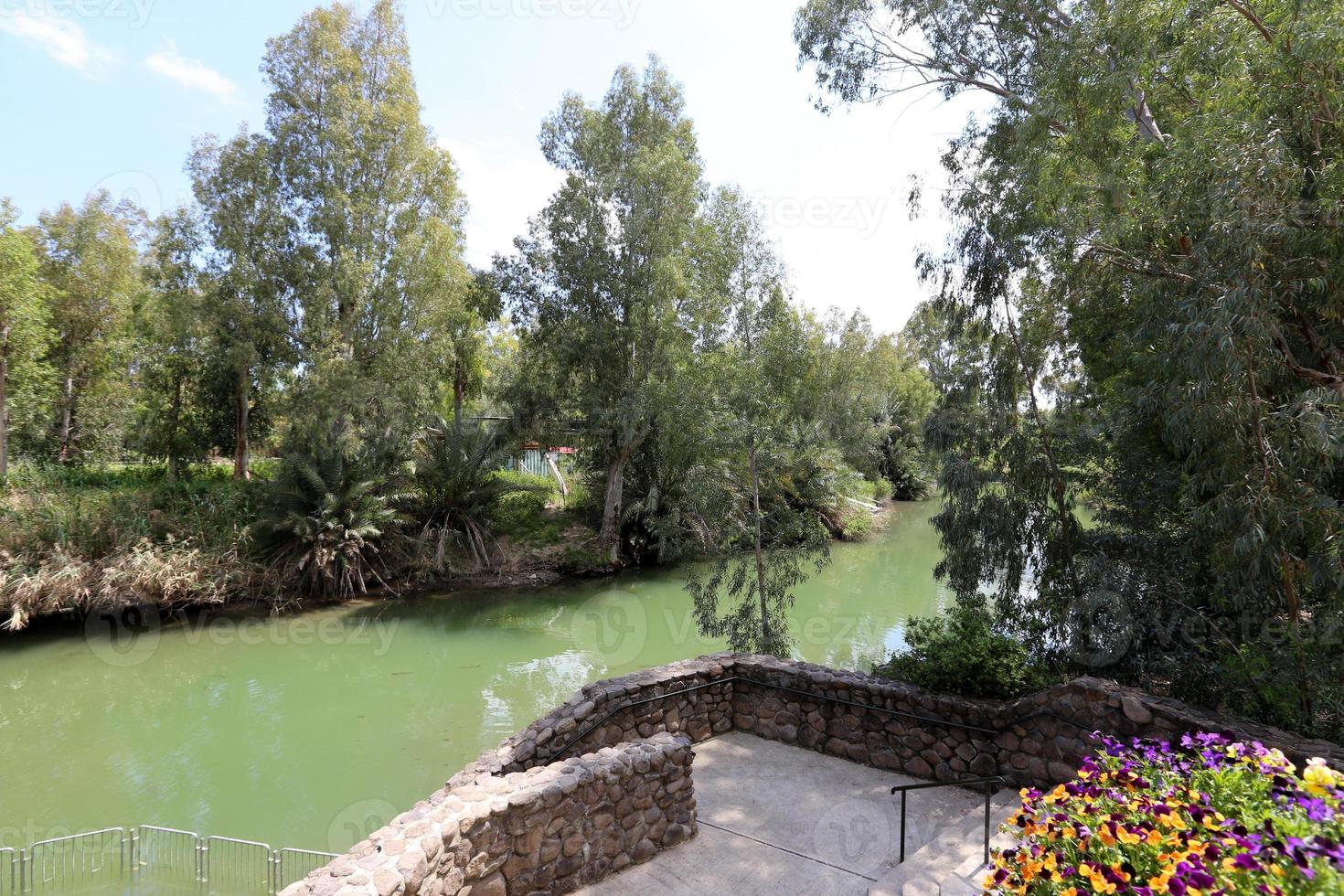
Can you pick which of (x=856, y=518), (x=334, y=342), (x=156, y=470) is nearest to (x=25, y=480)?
→ (x=156, y=470)

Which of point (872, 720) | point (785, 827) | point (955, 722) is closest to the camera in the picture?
point (785, 827)

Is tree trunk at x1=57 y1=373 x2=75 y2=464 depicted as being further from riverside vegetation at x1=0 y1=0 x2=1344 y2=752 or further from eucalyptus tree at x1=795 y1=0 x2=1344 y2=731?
eucalyptus tree at x1=795 y1=0 x2=1344 y2=731

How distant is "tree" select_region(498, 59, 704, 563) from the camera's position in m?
15.9

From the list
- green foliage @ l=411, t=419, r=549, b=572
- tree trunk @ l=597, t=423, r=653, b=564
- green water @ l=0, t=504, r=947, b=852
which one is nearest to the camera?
green water @ l=0, t=504, r=947, b=852

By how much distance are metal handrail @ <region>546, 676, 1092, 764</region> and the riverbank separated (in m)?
9.96

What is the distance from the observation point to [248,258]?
49.7 feet

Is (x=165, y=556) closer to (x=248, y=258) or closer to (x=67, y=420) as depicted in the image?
(x=248, y=258)

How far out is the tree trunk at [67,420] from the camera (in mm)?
17938

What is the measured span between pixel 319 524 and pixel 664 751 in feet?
36.6

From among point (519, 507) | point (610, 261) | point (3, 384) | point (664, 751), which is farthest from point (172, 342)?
point (664, 751)

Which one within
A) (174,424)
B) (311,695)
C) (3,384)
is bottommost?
(311,695)

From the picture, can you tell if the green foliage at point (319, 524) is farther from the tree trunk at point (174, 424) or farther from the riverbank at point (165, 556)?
the tree trunk at point (174, 424)

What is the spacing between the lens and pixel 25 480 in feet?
44.2

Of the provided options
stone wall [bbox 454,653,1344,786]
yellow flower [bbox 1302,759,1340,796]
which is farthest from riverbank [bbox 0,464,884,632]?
yellow flower [bbox 1302,759,1340,796]
